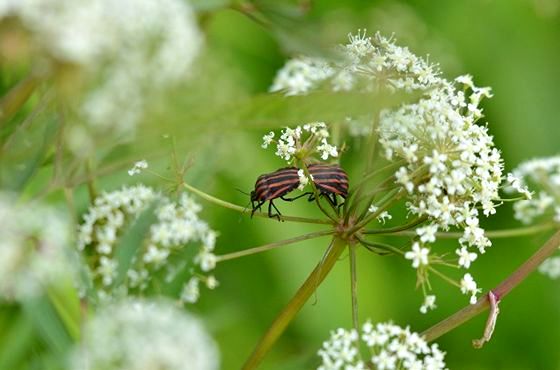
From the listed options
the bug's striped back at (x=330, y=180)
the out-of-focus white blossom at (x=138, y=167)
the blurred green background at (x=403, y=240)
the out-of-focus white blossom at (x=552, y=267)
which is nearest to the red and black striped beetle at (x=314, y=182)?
the bug's striped back at (x=330, y=180)

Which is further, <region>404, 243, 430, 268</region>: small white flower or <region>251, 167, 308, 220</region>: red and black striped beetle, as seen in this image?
<region>251, 167, 308, 220</region>: red and black striped beetle

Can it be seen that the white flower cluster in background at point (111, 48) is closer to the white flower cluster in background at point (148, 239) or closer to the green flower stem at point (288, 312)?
the white flower cluster in background at point (148, 239)

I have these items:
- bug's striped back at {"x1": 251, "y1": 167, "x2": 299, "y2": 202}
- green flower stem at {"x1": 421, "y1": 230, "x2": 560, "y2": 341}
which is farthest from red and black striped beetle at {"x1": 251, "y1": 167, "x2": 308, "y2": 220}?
green flower stem at {"x1": 421, "y1": 230, "x2": 560, "y2": 341}

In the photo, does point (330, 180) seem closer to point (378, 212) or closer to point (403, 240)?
point (378, 212)

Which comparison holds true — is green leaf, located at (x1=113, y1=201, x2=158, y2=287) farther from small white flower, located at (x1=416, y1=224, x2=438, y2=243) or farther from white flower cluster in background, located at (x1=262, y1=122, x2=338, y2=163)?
small white flower, located at (x1=416, y1=224, x2=438, y2=243)

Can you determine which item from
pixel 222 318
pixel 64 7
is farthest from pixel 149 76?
pixel 222 318
